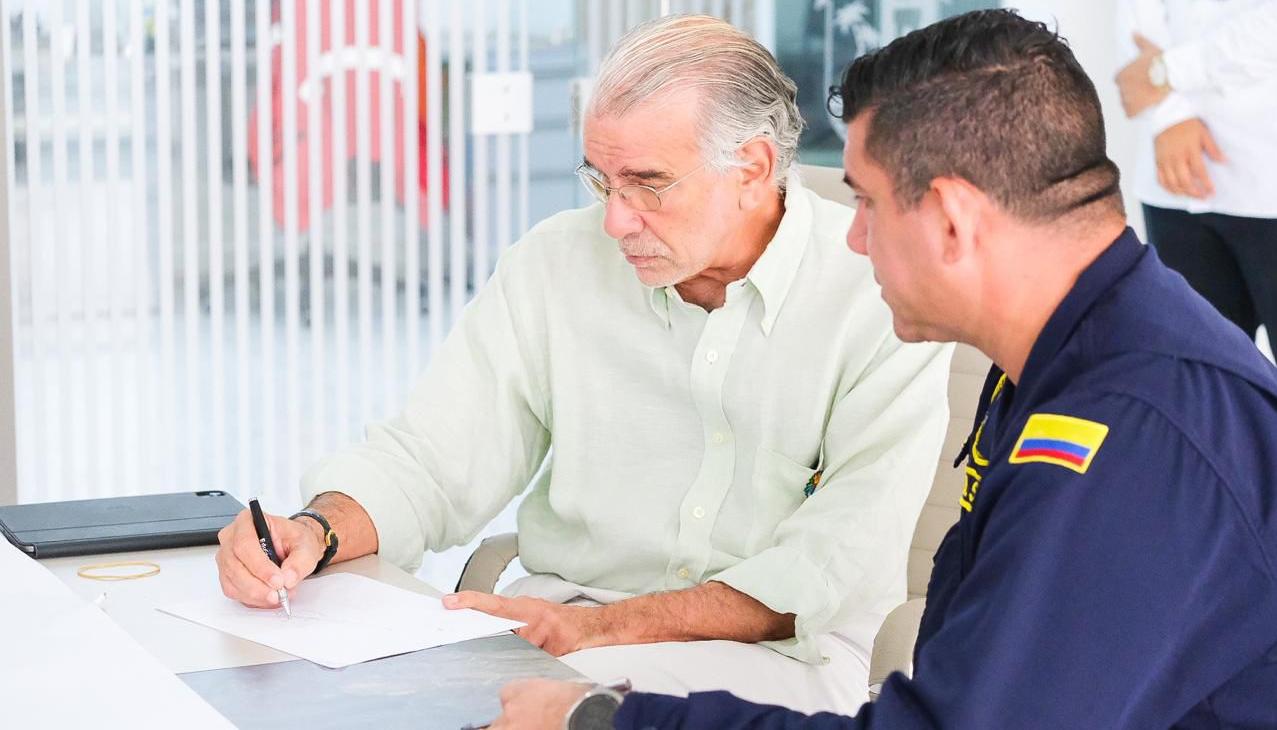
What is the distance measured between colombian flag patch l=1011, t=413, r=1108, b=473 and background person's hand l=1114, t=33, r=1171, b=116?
2667 millimetres

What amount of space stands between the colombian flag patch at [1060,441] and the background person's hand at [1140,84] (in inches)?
105

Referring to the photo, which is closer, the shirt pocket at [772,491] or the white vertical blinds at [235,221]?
the shirt pocket at [772,491]

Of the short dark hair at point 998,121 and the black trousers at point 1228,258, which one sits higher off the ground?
the short dark hair at point 998,121

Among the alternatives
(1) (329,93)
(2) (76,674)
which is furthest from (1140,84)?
(2) (76,674)

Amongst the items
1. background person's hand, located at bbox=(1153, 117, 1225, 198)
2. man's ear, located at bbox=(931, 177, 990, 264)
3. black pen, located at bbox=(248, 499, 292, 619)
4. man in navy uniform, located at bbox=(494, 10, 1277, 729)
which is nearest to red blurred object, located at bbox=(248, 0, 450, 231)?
background person's hand, located at bbox=(1153, 117, 1225, 198)

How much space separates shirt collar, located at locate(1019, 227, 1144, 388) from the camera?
3.66 feet

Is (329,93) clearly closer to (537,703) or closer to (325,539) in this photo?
(325,539)

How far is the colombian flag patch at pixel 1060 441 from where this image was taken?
1019 mm

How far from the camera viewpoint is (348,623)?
145cm

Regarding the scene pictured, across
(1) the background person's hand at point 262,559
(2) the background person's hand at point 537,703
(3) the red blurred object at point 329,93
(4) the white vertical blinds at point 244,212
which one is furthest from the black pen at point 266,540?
(3) the red blurred object at point 329,93

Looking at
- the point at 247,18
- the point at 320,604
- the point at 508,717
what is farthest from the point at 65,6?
the point at 508,717

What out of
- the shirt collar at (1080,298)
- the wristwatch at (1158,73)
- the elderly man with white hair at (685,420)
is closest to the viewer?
the shirt collar at (1080,298)

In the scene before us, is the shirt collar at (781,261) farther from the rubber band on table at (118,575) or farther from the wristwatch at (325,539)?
the rubber band on table at (118,575)

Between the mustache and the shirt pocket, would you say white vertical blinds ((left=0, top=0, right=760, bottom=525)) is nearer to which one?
the mustache
